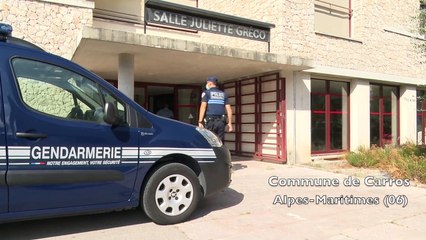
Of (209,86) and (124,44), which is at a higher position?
(124,44)

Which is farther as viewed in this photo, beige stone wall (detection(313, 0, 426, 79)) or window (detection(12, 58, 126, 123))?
beige stone wall (detection(313, 0, 426, 79))

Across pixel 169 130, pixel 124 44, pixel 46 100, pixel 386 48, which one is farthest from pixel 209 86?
pixel 386 48

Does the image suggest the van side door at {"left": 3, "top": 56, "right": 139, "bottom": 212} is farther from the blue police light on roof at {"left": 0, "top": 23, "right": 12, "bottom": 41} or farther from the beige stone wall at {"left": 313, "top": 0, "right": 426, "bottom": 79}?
the beige stone wall at {"left": 313, "top": 0, "right": 426, "bottom": 79}

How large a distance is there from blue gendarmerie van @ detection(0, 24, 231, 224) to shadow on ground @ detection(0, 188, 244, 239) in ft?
1.34

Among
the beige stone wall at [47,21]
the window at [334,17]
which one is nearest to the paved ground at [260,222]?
the beige stone wall at [47,21]

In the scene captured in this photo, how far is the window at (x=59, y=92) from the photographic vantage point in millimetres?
4066

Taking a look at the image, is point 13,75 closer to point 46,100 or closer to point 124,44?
point 46,100

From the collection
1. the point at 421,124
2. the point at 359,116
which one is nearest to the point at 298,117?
the point at 359,116

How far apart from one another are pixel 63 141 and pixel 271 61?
21.9 feet

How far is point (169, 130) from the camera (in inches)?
191

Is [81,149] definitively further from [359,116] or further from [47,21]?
[359,116]

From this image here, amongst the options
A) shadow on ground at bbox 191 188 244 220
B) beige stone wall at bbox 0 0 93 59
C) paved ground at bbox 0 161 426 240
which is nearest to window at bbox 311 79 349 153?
paved ground at bbox 0 161 426 240

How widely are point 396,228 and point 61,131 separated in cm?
400

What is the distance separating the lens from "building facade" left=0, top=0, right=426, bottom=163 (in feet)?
30.3
